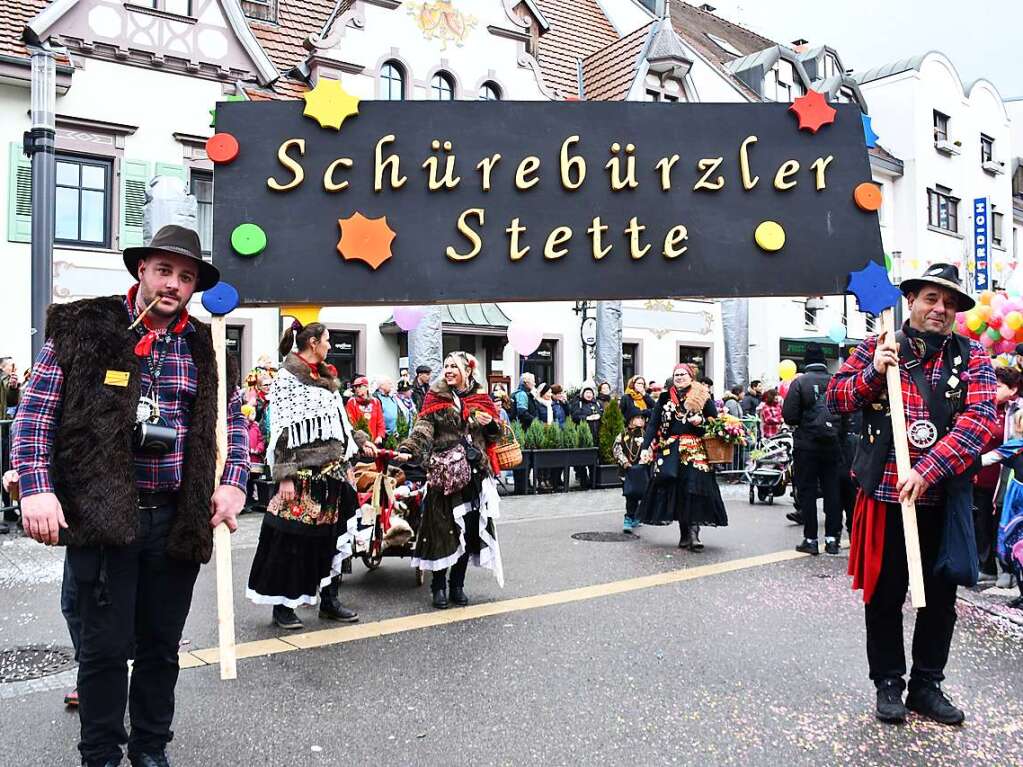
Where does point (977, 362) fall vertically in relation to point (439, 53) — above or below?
below

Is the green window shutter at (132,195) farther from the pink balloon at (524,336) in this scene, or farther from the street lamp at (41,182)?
the street lamp at (41,182)

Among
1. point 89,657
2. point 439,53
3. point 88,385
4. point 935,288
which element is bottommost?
point 89,657

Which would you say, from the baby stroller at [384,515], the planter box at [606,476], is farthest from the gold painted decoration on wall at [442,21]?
the baby stroller at [384,515]

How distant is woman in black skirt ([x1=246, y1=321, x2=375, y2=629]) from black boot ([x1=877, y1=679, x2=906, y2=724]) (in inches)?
123

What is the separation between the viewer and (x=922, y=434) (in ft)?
13.3

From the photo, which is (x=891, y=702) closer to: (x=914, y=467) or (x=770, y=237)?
(x=914, y=467)

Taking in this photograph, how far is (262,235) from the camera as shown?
445 cm

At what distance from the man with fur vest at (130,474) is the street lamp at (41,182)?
615 cm

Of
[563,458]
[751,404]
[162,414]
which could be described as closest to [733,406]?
[751,404]

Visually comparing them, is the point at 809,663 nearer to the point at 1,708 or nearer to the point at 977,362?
the point at 977,362

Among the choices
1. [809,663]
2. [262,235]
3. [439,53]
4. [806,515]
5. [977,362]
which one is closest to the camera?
[977,362]

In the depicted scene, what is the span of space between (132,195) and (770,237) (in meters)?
14.2

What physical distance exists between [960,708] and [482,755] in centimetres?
223

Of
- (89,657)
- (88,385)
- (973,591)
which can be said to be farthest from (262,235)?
(973,591)
